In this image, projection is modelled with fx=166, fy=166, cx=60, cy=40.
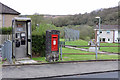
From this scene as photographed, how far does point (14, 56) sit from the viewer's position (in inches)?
435

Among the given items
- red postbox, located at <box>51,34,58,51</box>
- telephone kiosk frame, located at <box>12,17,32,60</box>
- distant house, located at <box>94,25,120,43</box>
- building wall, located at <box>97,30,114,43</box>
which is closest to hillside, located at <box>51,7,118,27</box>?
distant house, located at <box>94,25,120,43</box>

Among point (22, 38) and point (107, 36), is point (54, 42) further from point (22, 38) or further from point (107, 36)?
point (107, 36)

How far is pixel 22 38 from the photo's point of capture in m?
11.9

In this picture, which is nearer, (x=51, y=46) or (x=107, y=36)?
(x=51, y=46)

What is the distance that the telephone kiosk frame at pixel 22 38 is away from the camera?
11.5 meters

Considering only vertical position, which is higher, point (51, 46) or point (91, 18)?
point (91, 18)

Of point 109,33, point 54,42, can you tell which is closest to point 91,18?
point 109,33

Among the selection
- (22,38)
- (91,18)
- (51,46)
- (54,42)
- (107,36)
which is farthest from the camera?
(107,36)

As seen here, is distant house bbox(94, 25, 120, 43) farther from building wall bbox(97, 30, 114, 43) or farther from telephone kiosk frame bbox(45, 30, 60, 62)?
telephone kiosk frame bbox(45, 30, 60, 62)

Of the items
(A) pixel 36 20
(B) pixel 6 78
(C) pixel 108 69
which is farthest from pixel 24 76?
(A) pixel 36 20

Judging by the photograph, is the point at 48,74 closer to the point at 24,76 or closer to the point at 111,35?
the point at 24,76

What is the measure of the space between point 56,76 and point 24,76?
4.79 ft

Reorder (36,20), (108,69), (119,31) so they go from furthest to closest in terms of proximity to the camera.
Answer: (119,31) → (36,20) → (108,69)

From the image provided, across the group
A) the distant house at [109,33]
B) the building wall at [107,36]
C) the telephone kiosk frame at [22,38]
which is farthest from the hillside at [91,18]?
the telephone kiosk frame at [22,38]
